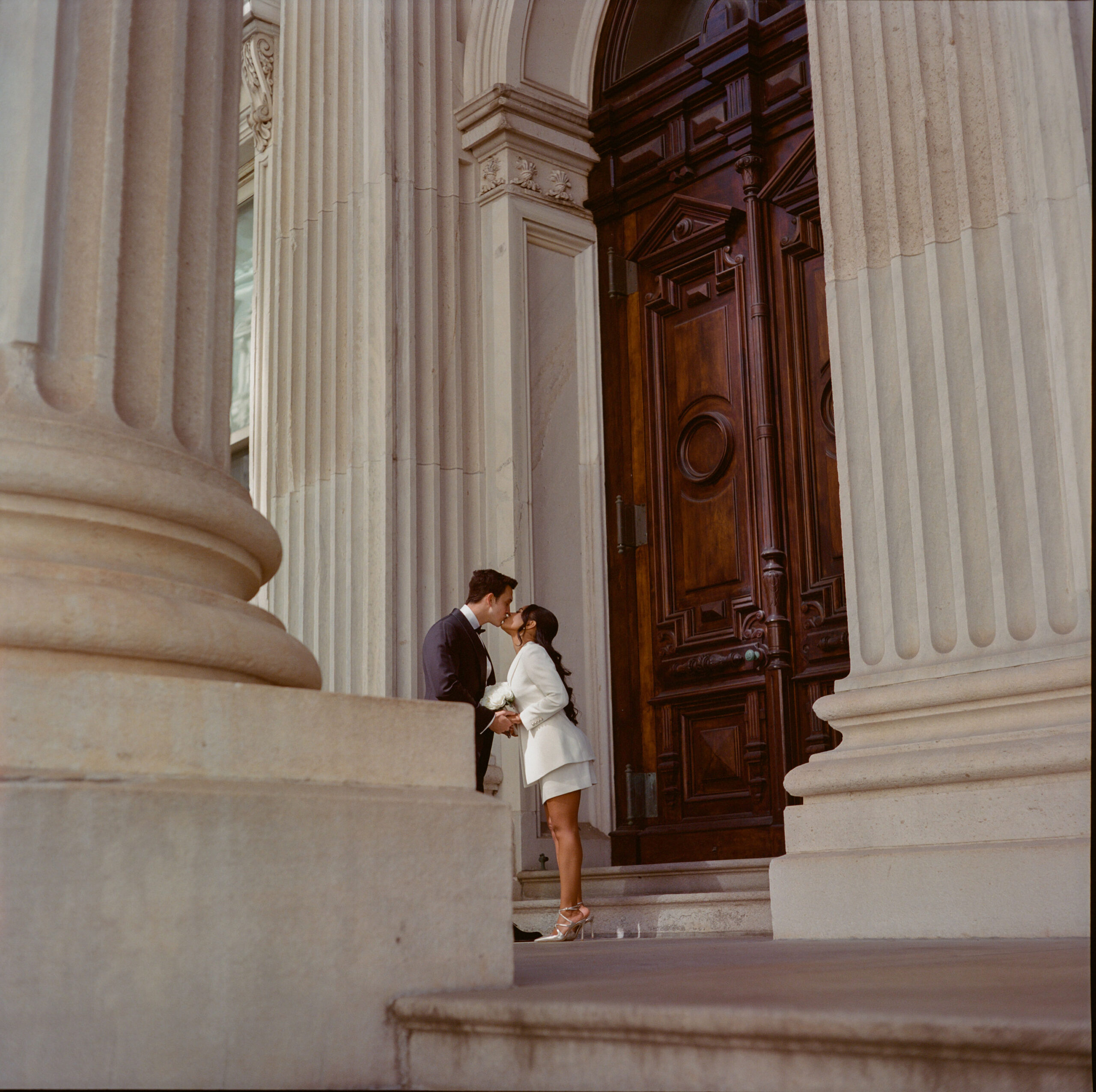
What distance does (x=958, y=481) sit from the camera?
4648 mm

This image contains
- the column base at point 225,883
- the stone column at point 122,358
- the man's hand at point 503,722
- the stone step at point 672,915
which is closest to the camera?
the column base at point 225,883

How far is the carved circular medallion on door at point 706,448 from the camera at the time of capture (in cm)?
764

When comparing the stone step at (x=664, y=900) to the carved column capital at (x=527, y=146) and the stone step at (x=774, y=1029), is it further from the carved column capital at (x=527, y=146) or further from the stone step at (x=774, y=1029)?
the carved column capital at (x=527, y=146)

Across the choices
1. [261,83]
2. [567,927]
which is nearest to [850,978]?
[567,927]

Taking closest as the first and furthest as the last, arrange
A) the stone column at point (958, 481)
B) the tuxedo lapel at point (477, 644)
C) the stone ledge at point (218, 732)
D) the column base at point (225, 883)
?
the column base at point (225, 883)
the stone ledge at point (218, 732)
the stone column at point (958, 481)
the tuxedo lapel at point (477, 644)

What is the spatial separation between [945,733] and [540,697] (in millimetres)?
2524

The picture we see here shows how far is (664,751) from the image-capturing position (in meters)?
7.75

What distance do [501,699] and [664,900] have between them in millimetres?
1219

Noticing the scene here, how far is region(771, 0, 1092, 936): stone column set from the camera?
4.21 metres

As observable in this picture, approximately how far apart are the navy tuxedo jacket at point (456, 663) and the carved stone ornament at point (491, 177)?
9.84 feet

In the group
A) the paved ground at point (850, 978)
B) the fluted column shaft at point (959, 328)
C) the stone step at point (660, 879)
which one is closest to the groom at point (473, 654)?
the stone step at point (660, 879)

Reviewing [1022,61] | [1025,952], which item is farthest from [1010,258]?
[1025,952]

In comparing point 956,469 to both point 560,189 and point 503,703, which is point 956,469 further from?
point 560,189

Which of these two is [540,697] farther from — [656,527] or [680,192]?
[680,192]
